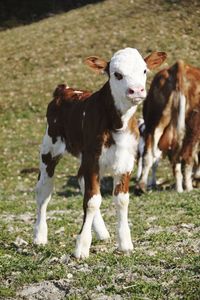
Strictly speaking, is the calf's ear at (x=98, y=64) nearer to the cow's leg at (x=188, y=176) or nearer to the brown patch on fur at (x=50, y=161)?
the brown patch on fur at (x=50, y=161)

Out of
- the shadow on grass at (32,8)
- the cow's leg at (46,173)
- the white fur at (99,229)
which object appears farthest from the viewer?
the shadow on grass at (32,8)

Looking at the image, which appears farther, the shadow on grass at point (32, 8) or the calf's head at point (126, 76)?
the shadow on grass at point (32, 8)

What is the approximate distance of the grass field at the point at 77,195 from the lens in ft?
24.5

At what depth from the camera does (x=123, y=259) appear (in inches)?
326

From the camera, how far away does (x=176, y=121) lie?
16844 mm

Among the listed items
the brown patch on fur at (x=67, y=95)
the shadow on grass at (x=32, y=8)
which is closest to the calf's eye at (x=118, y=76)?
the brown patch on fur at (x=67, y=95)

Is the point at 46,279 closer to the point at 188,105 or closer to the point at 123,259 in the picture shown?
the point at 123,259

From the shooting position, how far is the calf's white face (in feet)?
26.2

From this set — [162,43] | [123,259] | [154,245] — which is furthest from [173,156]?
[162,43]

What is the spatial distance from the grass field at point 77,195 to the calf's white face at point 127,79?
1911mm

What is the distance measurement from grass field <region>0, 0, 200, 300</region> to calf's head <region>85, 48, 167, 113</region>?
192 cm

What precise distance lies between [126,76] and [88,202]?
5.42 ft

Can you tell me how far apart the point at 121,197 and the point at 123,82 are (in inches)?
61.5

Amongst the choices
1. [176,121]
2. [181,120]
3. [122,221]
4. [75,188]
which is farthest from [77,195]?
[122,221]
